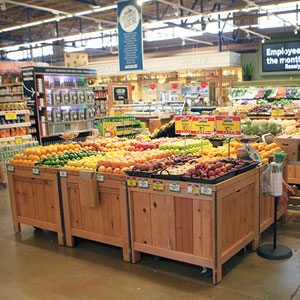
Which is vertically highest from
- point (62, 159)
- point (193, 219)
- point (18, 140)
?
point (62, 159)

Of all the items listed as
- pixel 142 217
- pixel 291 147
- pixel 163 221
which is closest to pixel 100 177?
pixel 142 217

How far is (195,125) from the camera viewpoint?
520cm

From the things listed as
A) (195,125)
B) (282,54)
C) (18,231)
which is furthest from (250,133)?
(282,54)

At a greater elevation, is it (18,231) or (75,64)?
(75,64)

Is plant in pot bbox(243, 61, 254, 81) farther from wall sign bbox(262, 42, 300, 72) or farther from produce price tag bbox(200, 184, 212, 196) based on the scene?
produce price tag bbox(200, 184, 212, 196)

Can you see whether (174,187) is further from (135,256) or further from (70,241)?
(70,241)

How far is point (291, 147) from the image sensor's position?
5.61m

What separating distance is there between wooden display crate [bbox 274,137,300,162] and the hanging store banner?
3.81 m

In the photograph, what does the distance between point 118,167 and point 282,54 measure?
10.1 metres

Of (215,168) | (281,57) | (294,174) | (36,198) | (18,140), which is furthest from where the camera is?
(281,57)

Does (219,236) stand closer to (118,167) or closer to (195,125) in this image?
(118,167)

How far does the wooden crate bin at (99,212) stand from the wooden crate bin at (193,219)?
0.42ft

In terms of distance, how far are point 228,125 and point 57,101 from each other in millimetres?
7705

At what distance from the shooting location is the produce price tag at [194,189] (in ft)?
12.6
